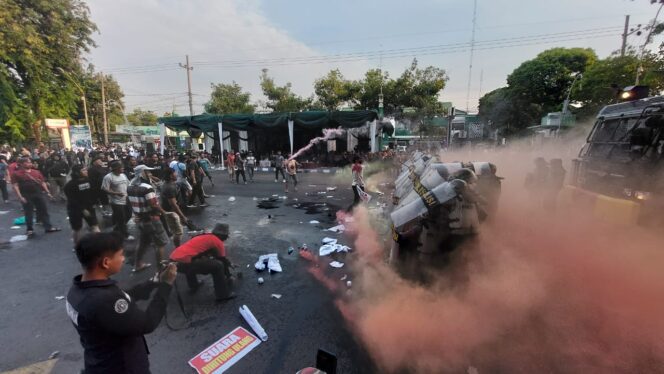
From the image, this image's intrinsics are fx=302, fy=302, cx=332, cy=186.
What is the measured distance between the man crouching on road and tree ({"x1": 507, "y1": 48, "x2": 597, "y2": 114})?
1511 inches

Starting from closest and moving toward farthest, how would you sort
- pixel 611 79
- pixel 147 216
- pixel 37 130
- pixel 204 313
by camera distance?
pixel 204 313 < pixel 147 216 < pixel 611 79 < pixel 37 130

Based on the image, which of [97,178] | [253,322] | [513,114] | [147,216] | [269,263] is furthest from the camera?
[513,114]

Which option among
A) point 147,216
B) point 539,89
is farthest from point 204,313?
point 539,89

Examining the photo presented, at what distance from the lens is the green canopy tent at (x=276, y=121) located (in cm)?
1688

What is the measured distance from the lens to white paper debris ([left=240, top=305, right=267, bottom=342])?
3298mm

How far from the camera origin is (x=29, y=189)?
6.68 m

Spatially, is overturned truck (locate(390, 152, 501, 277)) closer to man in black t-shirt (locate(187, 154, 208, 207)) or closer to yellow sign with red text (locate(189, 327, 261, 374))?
yellow sign with red text (locate(189, 327, 261, 374))

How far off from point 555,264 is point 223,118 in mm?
18586

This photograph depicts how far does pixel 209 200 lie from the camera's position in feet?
35.6

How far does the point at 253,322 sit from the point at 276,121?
52.6ft

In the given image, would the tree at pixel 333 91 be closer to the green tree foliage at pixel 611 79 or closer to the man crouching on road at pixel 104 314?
the green tree foliage at pixel 611 79

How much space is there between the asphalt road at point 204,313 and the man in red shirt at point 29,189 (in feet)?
1.22

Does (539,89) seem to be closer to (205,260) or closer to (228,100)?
(228,100)

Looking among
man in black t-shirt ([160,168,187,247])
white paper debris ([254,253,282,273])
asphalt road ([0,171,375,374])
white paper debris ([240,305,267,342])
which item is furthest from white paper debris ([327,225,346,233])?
white paper debris ([240,305,267,342])
